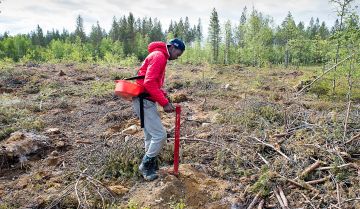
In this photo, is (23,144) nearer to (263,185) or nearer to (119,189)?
(119,189)

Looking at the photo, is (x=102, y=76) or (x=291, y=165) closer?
(x=291, y=165)

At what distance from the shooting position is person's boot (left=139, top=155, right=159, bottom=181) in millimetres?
4516

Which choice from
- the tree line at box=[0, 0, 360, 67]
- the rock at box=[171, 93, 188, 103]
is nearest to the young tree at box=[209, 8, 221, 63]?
the tree line at box=[0, 0, 360, 67]

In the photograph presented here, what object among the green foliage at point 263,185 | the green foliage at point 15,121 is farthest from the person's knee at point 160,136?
the green foliage at point 15,121

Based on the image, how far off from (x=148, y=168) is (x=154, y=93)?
3.92ft

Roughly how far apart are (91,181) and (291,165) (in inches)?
116

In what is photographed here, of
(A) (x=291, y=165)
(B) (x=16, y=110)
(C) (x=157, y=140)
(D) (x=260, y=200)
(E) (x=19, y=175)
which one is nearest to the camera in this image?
(D) (x=260, y=200)

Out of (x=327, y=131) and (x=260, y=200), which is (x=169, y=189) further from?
(x=327, y=131)

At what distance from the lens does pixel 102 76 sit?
59.0ft

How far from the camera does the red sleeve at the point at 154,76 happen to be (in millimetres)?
4102

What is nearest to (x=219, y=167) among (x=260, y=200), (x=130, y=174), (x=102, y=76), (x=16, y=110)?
(x=260, y=200)

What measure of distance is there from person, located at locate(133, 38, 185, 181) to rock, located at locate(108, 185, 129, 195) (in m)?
0.34

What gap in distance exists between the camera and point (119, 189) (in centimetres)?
437

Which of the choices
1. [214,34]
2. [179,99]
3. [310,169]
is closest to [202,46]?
[214,34]
